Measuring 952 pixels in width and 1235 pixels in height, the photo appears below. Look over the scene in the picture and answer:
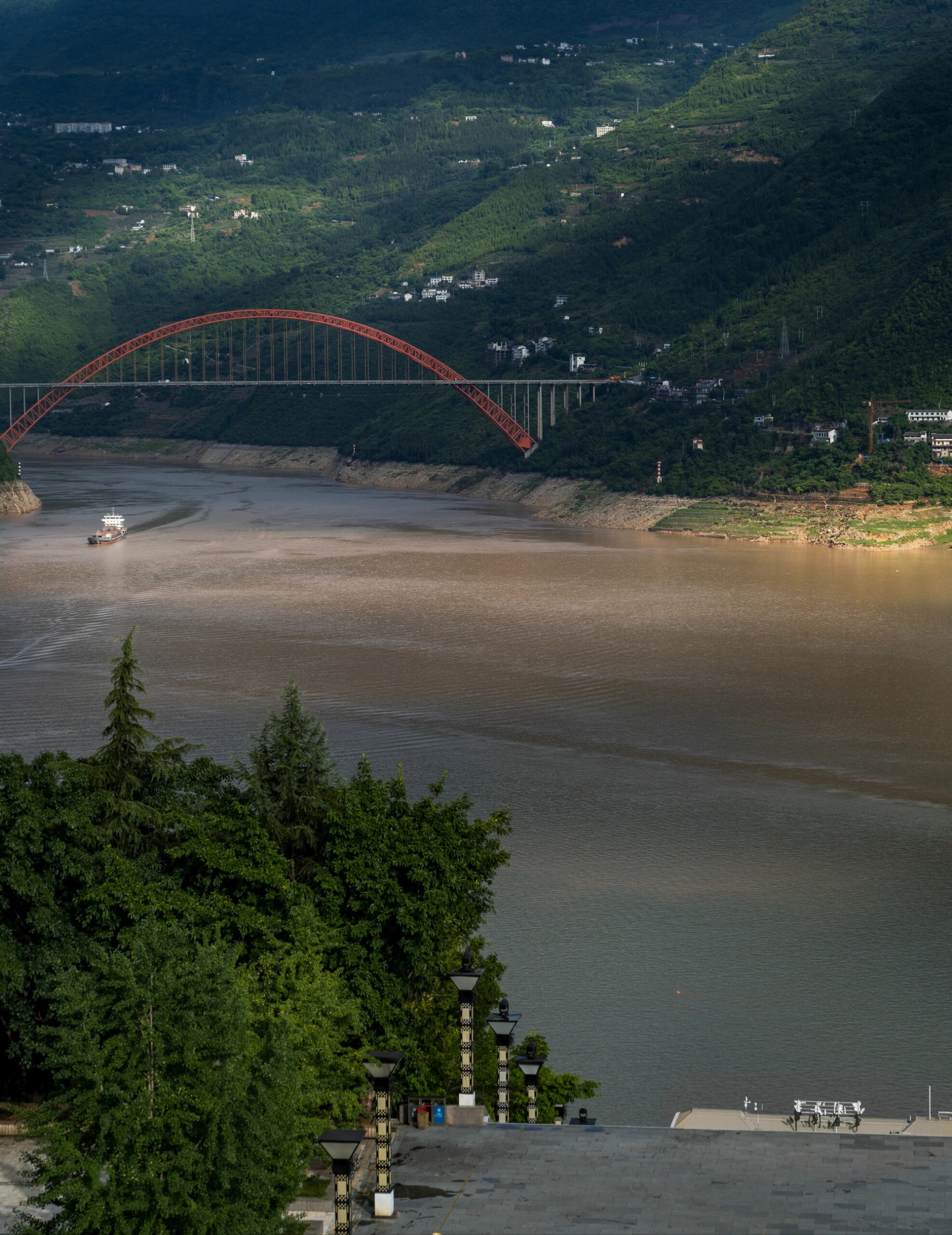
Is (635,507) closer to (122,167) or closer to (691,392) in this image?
(691,392)

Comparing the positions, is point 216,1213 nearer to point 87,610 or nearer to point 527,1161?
point 527,1161

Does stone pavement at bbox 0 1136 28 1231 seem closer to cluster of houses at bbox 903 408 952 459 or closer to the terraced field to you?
the terraced field

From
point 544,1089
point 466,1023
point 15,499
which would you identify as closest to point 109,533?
point 15,499

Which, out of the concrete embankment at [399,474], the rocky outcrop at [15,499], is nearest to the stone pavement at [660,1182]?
the concrete embankment at [399,474]

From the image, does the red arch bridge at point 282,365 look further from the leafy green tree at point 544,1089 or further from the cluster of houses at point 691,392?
the leafy green tree at point 544,1089

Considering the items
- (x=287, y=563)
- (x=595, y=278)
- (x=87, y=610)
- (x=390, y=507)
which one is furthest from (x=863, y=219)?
(x=87, y=610)
